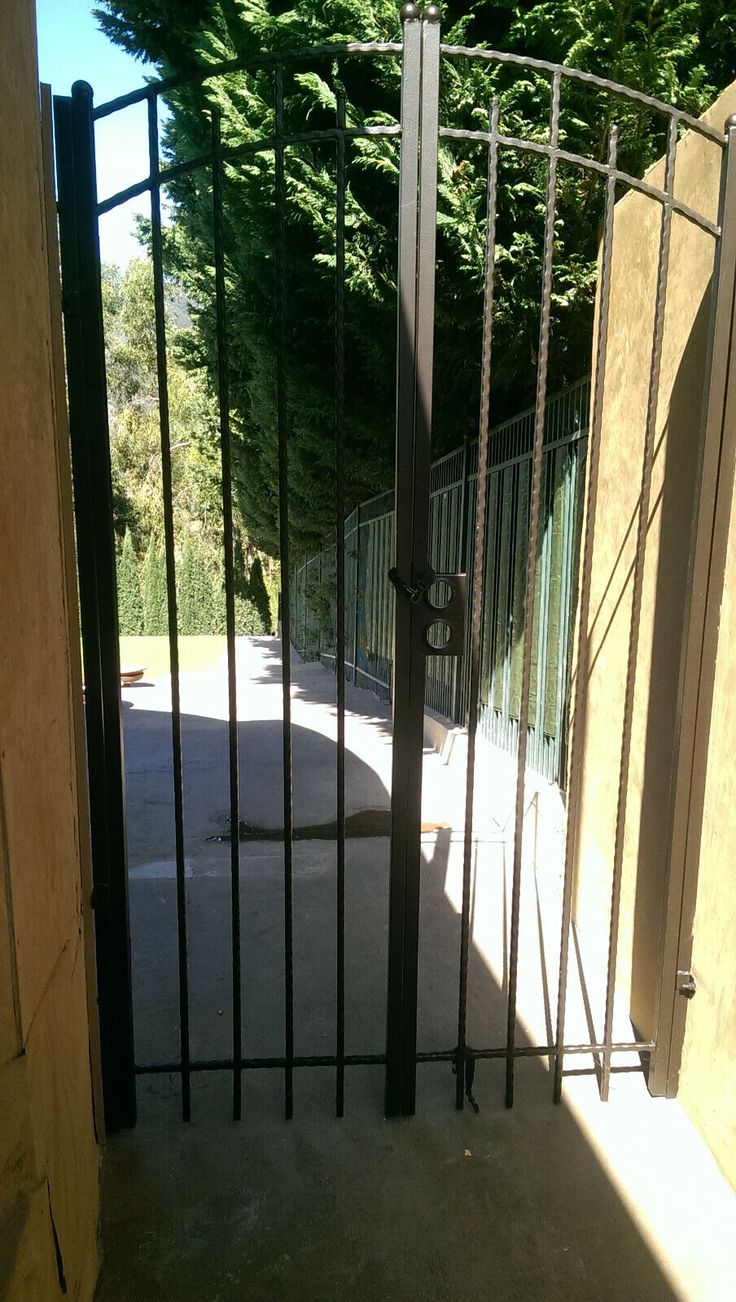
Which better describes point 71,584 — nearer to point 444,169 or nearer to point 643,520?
point 643,520

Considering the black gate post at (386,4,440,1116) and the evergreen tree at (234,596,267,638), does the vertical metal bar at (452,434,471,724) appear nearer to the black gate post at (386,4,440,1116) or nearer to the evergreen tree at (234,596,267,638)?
the black gate post at (386,4,440,1116)

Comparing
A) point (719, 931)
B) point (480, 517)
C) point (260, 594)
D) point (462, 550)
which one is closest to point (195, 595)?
point (260, 594)

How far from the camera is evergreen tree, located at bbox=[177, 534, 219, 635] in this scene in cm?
3025

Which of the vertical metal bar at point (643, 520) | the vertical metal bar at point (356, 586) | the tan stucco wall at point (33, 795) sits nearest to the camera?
the tan stucco wall at point (33, 795)

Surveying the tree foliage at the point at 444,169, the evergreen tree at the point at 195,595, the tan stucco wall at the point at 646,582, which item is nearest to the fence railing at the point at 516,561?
the tree foliage at the point at 444,169

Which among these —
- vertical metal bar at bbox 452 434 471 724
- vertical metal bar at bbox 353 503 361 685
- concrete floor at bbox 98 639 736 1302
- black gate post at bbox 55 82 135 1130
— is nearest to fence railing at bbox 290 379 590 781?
vertical metal bar at bbox 452 434 471 724

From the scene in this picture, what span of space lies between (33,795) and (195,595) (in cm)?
2977

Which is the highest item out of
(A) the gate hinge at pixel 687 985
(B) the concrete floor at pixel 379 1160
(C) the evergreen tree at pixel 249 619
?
(A) the gate hinge at pixel 687 985

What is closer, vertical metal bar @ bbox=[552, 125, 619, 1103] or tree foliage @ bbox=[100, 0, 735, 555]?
vertical metal bar @ bbox=[552, 125, 619, 1103]

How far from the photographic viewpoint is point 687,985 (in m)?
2.41

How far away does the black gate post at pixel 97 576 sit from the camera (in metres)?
2.03

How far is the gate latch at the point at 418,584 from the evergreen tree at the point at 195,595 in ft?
93.9

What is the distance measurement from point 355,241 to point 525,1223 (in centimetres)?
611

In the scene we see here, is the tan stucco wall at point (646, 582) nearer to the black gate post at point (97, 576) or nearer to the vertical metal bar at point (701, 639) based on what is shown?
the vertical metal bar at point (701, 639)
